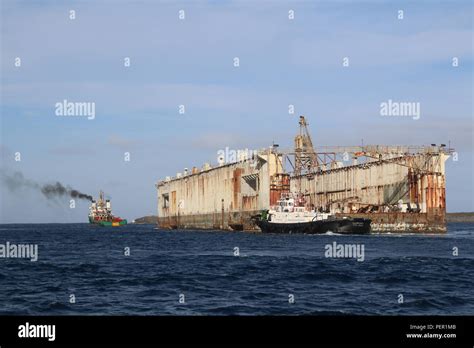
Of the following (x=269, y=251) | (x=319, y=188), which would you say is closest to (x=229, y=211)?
(x=319, y=188)

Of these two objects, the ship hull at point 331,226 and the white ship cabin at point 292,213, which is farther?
the white ship cabin at point 292,213

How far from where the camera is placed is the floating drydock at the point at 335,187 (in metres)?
89.7

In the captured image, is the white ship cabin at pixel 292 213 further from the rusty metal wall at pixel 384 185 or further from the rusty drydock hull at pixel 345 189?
the rusty metal wall at pixel 384 185

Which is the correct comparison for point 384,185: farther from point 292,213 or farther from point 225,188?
point 225,188

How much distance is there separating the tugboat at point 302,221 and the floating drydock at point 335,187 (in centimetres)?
706

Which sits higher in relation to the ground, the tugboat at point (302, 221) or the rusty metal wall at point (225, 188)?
the rusty metal wall at point (225, 188)

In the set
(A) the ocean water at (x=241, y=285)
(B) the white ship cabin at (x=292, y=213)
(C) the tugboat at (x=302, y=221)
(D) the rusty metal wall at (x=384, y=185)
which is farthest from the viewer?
(D) the rusty metal wall at (x=384, y=185)

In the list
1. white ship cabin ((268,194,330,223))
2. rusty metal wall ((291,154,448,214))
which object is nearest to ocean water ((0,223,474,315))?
white ship cabin ((268,194,330,223))

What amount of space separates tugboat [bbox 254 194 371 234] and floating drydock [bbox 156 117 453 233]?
706 centimetres

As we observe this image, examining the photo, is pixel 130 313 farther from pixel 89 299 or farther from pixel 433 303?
pixel 433 303

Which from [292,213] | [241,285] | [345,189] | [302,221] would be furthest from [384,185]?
[241,285]

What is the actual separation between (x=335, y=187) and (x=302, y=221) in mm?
27802

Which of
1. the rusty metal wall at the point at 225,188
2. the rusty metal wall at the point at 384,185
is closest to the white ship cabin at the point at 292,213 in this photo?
the rusty metal wall at the point at 225,188
